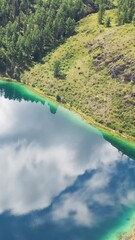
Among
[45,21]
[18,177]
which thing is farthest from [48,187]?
[45,21]

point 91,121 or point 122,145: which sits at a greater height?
point 91,121

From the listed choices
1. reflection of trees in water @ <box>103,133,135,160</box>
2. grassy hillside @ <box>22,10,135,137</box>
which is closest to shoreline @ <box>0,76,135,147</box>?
reflection of trees in water @ <box>103,133,135,160</box>

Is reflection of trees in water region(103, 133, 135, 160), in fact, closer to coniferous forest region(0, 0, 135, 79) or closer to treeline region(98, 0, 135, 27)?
coniferous forest region(0, 0, 135, 79)

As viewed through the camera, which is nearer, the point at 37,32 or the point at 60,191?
the point at 60,191

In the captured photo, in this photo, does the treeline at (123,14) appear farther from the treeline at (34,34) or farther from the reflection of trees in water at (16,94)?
the reflection of trees in water at (16,94)

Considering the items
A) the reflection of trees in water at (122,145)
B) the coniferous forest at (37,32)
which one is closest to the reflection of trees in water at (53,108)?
the reflection of trees in water at (122,145)

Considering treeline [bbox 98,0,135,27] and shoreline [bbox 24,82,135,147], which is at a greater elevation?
treeline [bbox 98,0,135,27]

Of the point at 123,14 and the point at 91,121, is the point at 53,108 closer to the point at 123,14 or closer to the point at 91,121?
the point at 91,121

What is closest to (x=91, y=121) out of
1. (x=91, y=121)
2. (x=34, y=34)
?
(x=91, y=121)
